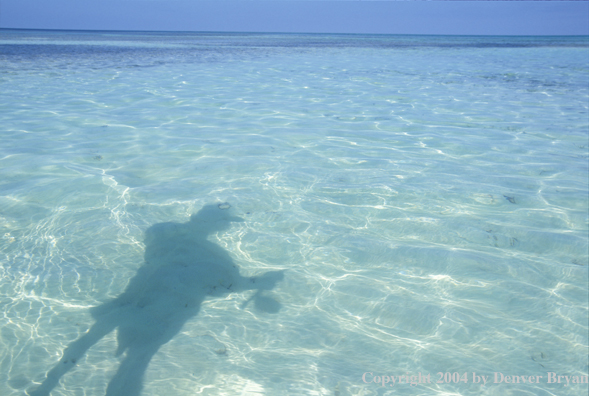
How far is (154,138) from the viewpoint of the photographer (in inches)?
263

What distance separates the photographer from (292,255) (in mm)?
3551

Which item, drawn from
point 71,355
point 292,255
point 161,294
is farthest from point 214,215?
point 71,355

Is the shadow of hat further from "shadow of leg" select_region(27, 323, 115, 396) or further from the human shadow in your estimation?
"shadow of leg" select_region(27, 323, 115, 396)

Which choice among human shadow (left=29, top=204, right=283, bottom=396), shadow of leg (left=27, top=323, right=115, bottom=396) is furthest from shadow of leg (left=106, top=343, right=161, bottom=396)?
shadow of leg (left=27, top=323, right=115, bottom=396)

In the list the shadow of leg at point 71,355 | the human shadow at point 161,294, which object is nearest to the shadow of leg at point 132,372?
the human shadow at point 161,294

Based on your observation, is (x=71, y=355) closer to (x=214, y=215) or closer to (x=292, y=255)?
(x=292, y=255)

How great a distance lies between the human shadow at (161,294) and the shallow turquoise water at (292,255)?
0.02 m

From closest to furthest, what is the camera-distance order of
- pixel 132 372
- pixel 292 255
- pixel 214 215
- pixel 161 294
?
pixel 132 372 → pixel 161 294 → pixel 292 255 → pixel 214 215

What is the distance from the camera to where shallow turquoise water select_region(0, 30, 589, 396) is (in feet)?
8.09

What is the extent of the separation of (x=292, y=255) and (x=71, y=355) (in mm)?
1819

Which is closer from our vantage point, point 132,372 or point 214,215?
point 132,372

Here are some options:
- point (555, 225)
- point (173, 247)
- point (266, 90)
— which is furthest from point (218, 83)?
point (555, 225)

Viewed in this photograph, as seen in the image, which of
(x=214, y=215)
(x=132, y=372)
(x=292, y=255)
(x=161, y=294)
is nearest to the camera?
(x=132, y=372)

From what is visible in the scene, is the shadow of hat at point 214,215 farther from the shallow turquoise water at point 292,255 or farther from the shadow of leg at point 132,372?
the shadow of leg at point 132,372
